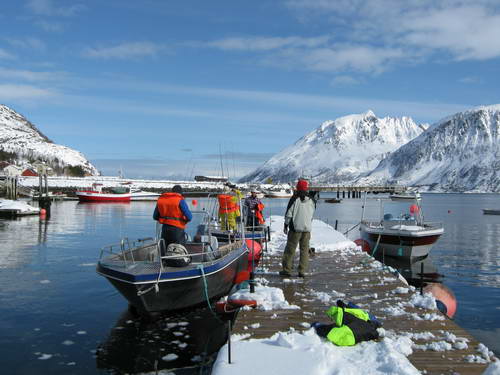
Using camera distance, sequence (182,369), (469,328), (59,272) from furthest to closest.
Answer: (59,272) < (469,328) < (182,369)

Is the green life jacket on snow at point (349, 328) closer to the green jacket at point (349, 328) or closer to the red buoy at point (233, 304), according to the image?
the green jacket at point (349, 328)

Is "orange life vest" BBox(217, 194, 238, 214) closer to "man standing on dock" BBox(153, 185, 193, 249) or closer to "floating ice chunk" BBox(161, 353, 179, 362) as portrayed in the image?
"man standing on dock" BBox(153, 185, 193, 249)

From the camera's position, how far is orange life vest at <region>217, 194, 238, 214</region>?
682 inches

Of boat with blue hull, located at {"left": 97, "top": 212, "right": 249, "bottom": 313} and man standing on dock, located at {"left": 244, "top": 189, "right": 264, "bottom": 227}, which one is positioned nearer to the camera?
boat with blue hull, located at {"left": 97, "top": 212, "right": 249, "bottom": 313}

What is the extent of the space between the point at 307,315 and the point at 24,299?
910 cm

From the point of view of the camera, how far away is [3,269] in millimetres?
17875

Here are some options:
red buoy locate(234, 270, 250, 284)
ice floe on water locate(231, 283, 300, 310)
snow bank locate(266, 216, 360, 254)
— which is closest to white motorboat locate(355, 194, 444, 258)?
snow bank locate(266, 216, 360, 254)

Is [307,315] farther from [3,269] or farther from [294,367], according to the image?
[3,269]

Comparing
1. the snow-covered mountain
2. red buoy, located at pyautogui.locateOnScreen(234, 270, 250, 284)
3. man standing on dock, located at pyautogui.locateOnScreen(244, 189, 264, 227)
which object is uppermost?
the snow-covered mountain

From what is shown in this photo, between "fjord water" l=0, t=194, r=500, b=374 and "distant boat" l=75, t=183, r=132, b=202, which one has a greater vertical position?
"distant boat" l=75, t=183, r=132, b=202

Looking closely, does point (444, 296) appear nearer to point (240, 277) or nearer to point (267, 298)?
point (240, 277)

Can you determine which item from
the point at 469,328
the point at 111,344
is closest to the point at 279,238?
the point at 469,328

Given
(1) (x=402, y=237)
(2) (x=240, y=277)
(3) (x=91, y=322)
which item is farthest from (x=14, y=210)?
(2) (x=240, y=277)

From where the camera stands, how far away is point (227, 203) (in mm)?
17641
